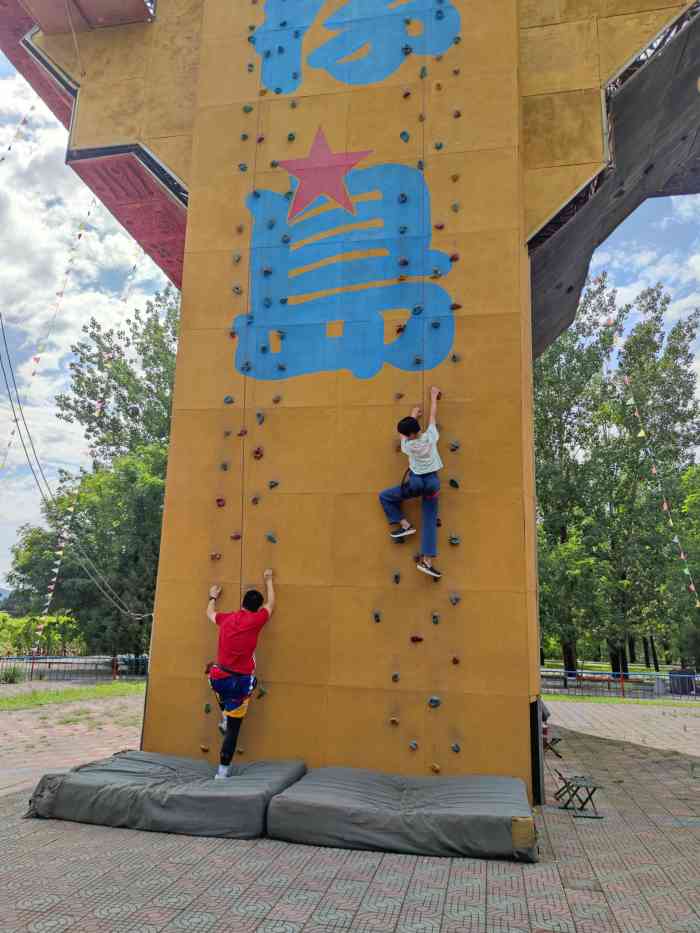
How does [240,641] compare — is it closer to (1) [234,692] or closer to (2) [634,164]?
(1) [234,692]

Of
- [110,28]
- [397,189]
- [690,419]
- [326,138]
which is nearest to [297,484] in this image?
[397,189]

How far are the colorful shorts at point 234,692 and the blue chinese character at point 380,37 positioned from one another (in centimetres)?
627

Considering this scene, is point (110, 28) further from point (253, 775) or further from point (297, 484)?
point (253, 775)

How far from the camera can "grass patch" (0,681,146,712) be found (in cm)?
1380

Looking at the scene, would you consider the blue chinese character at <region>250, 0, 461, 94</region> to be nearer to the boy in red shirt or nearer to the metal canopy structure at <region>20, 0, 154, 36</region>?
the metal canopy structure at <region>20, 0, 154, 36</region>

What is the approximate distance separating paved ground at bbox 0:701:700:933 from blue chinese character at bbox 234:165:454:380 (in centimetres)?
422

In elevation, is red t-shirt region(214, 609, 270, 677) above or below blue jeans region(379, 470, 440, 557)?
below

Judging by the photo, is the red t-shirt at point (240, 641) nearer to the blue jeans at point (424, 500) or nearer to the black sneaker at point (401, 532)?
the black sneaker at point (401, 532)

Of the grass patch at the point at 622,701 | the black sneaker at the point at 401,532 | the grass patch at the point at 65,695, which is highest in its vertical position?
→ the black sneaker at the point at 401,532

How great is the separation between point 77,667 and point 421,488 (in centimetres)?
2330

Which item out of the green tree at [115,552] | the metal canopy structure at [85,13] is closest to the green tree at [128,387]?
the green tree at [115,552]

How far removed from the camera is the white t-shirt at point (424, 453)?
628 centimetres

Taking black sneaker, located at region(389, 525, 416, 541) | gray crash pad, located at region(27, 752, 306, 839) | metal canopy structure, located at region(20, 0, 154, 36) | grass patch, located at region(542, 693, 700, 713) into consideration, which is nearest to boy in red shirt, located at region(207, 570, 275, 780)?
gray crash pad, located at region(27, 752, 306, 839)

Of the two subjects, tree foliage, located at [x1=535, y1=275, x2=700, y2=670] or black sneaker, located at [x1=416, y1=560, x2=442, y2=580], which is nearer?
black sneaker, located at [x1=416, y1=560, x2=442, y2=580]
